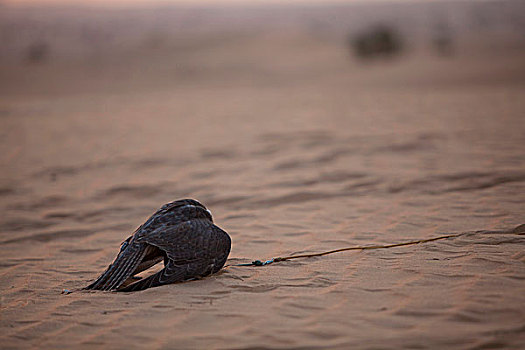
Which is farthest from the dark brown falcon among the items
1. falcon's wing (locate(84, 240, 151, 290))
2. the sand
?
the sand

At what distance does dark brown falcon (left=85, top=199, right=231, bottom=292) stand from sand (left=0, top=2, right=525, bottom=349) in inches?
5.3

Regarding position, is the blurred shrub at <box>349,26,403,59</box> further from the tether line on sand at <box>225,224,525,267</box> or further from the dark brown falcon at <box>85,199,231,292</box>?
the dark brown falcon at <box>85,199,231,292</box>

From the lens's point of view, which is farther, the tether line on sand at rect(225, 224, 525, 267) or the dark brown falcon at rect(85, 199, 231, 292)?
the tether line on sand at rect(225, 224, 525, 267)

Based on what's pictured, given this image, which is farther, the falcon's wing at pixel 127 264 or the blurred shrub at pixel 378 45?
the blurred shrub at pixel 378 45

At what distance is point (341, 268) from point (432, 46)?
109 ft

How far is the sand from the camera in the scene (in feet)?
11.0

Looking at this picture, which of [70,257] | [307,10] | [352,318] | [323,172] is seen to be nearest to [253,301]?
[352,318]

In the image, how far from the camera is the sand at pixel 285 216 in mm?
3340

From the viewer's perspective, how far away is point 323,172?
317 inches

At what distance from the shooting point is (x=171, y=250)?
401 centimetres

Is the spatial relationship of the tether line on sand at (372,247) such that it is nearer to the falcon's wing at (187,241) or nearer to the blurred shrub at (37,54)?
the falcon's wing at (187,241)

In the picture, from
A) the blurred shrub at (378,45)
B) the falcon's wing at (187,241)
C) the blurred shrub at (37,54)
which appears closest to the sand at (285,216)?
the falcon's wing at (187,241)

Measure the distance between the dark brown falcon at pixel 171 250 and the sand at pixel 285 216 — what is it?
13 centimetres

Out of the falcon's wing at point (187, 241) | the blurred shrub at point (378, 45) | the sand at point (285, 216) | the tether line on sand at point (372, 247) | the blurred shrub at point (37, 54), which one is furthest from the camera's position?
the blurred shrub at point (37, 54)
